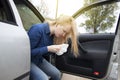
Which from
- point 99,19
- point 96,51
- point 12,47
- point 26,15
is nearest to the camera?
point 12,47

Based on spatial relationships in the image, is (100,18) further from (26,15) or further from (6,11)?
(6,11)

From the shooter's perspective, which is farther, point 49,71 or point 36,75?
point 49,71

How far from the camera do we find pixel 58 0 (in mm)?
9828

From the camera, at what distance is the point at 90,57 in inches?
123

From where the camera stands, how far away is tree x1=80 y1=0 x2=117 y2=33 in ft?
10.2

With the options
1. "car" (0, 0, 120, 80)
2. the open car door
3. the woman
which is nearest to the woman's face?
the woman

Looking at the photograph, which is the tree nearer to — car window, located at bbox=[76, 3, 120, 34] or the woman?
car window, located at bbox=[76, 3, 120, 34]

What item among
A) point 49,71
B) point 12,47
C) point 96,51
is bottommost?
point 49,71

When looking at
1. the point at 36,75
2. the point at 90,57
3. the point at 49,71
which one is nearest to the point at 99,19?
the point at 90,57

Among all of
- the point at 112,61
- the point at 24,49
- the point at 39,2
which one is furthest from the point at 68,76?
the point at 39,2

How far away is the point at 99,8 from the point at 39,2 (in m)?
4.27

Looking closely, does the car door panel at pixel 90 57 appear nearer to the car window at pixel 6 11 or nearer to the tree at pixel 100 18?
the tree at pixel 100 18

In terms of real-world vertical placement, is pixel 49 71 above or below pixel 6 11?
below

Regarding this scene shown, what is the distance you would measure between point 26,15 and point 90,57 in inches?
38.2
